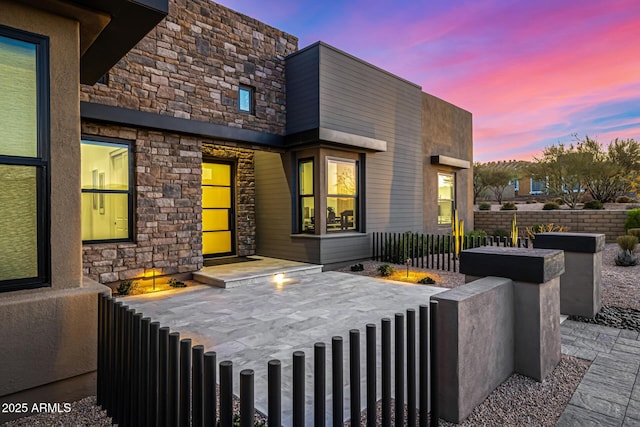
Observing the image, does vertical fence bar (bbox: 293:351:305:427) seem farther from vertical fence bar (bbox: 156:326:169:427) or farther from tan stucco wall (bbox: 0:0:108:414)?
tan stucco wall (bbox: 0:0:108:414)

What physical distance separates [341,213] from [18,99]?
7.03m

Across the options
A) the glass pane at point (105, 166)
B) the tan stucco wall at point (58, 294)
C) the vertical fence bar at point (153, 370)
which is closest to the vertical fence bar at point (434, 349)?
the vertical fence bar at point (153, 370)

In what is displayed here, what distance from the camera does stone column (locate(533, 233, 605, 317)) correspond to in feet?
14.3

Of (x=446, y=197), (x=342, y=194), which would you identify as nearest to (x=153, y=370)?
(x=342, y=194)

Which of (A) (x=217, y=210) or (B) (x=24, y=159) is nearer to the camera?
(B) (x=24, y=159)

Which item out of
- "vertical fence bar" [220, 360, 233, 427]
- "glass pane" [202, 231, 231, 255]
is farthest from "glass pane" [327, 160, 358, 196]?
"vertical fence bar" [220, 360, 233, 427]

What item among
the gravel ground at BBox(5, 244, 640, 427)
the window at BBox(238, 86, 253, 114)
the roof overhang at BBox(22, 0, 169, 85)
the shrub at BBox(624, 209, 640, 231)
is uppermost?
the window at BBox(238, 86, 253, 114)

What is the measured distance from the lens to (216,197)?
31.2ft

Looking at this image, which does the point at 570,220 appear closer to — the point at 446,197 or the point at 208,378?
the point at 446,197

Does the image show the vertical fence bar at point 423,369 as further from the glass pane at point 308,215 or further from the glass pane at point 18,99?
the glass pane at point 308,215

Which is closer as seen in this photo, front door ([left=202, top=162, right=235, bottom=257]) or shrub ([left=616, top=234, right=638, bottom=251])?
shrub ([left=616, top=234, right=638, bottom=251])

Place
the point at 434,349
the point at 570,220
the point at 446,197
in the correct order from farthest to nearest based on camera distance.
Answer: the point at 570,220 < the point at 446,197 < the point at 434,349

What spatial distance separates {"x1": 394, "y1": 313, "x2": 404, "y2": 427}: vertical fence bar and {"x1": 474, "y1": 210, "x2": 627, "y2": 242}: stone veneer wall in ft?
47.6

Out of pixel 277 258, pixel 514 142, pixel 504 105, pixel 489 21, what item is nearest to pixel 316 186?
pixel 277 258
